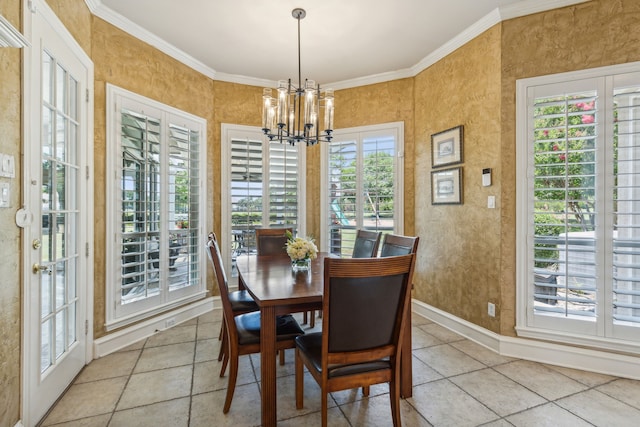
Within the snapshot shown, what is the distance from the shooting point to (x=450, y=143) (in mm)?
3291

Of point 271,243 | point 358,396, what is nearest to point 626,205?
point 358,396

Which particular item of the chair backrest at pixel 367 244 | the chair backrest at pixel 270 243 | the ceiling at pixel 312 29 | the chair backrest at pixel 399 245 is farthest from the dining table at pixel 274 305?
the ceiling at pixel 312 29

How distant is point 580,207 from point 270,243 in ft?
9.23

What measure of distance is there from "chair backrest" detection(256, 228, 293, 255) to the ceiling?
198cm

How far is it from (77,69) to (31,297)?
165 cm

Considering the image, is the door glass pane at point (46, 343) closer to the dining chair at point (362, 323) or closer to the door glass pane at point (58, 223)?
the door glass pane at point (58, 223)

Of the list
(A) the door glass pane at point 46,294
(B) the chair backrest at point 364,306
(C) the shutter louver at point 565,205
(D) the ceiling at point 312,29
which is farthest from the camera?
(D) the ceiling at point 312,29

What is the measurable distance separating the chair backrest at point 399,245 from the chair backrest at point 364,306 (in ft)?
1.74

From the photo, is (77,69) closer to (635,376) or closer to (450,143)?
(450,143)

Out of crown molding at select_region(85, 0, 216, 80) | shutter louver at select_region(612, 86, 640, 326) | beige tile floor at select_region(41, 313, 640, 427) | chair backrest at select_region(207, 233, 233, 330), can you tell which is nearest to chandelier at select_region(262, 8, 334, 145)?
chair backrest at select_region(207, 233, 233, 330)

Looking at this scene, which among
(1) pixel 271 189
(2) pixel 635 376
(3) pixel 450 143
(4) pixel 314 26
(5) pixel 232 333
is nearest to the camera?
(5) pixel 232 333

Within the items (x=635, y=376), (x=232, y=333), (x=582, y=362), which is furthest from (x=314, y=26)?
(x=635, y=376)

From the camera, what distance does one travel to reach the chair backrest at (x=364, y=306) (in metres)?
1.45

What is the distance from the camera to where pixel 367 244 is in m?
2.98
